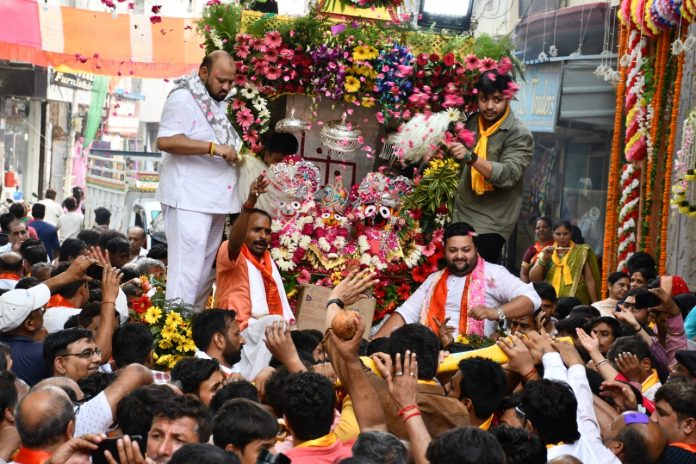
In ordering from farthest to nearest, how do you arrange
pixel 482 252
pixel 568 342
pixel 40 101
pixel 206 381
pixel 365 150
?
pixel 40 101
pixel 365 150
pixel 482 252
pixel 568 342
pixel 206 381

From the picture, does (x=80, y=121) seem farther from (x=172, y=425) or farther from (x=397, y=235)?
(x=172, y=425)

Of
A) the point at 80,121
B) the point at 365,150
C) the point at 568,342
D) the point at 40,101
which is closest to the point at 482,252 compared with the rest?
the point at 365,150

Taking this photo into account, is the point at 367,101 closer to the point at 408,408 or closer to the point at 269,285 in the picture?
the point at 269,285

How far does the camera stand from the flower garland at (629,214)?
1323cm

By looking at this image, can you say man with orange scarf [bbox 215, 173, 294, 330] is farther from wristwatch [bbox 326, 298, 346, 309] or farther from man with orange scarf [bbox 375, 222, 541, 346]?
wristwatch [bbox 326, 298, 346, 309]

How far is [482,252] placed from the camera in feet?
30.1

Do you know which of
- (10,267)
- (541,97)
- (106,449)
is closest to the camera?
(106,449)

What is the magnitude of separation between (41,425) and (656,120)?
936 cm

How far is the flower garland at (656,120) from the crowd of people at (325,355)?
1.33 metres

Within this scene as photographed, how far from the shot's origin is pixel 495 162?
8930 mm

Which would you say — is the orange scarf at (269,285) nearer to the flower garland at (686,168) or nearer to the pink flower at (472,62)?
the pink flower at (472,62)

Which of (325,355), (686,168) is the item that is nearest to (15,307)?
(325,355)

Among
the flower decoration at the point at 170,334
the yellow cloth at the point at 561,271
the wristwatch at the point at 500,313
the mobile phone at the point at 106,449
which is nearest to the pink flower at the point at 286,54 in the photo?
the flower decoration at the point at 170,334

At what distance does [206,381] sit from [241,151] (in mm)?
3968
